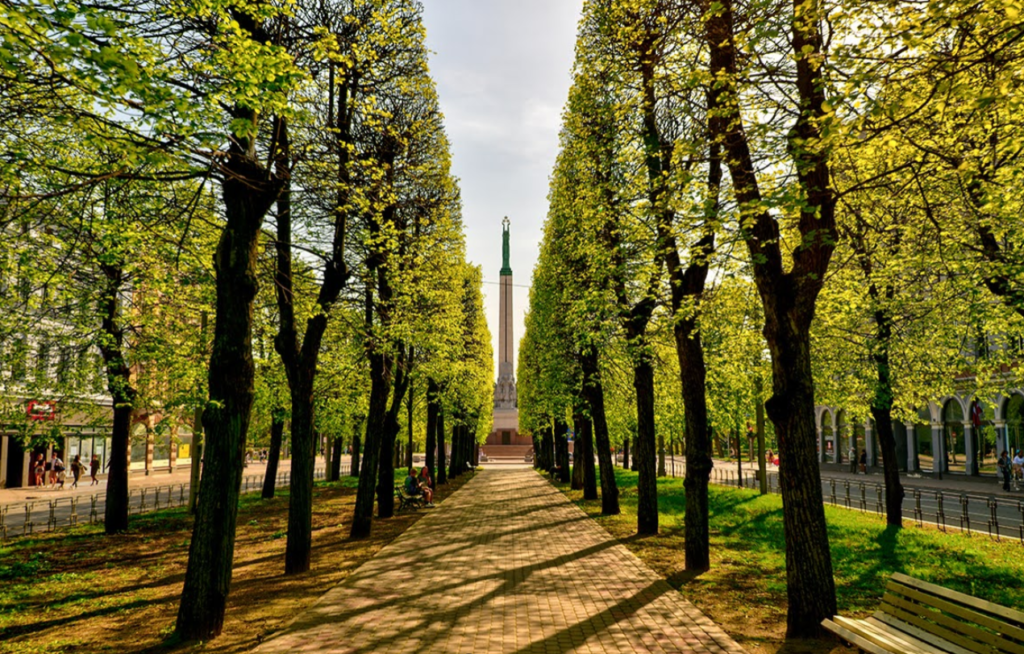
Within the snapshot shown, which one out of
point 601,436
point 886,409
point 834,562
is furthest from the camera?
point 601,436

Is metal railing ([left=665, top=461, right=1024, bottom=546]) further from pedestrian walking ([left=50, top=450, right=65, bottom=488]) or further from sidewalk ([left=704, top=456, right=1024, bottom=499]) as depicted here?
pedestrian walking ([left=50, top=450, right=65, bottom=488])

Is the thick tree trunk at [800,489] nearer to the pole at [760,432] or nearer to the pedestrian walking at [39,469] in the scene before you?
the pole at [760,432]

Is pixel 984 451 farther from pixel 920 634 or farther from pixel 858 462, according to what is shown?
pixel 920 634

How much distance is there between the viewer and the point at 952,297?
11586 mm

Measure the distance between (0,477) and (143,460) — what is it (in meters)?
19.4

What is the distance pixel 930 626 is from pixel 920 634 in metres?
0.20

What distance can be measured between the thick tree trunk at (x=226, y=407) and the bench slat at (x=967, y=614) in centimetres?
726

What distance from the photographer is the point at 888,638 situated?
5.80 metres

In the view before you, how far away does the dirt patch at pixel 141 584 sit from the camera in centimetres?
762

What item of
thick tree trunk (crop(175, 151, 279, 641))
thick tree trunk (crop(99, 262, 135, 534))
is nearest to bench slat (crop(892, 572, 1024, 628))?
thick tree trunk (crop(175, 151, 279, 641))

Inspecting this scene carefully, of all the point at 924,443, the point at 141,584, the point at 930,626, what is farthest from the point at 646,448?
the point at 924,443

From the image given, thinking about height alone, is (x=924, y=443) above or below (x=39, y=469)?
above

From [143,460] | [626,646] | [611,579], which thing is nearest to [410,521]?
[611,579]

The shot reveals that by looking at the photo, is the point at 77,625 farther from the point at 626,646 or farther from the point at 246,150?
the point at 626,646
